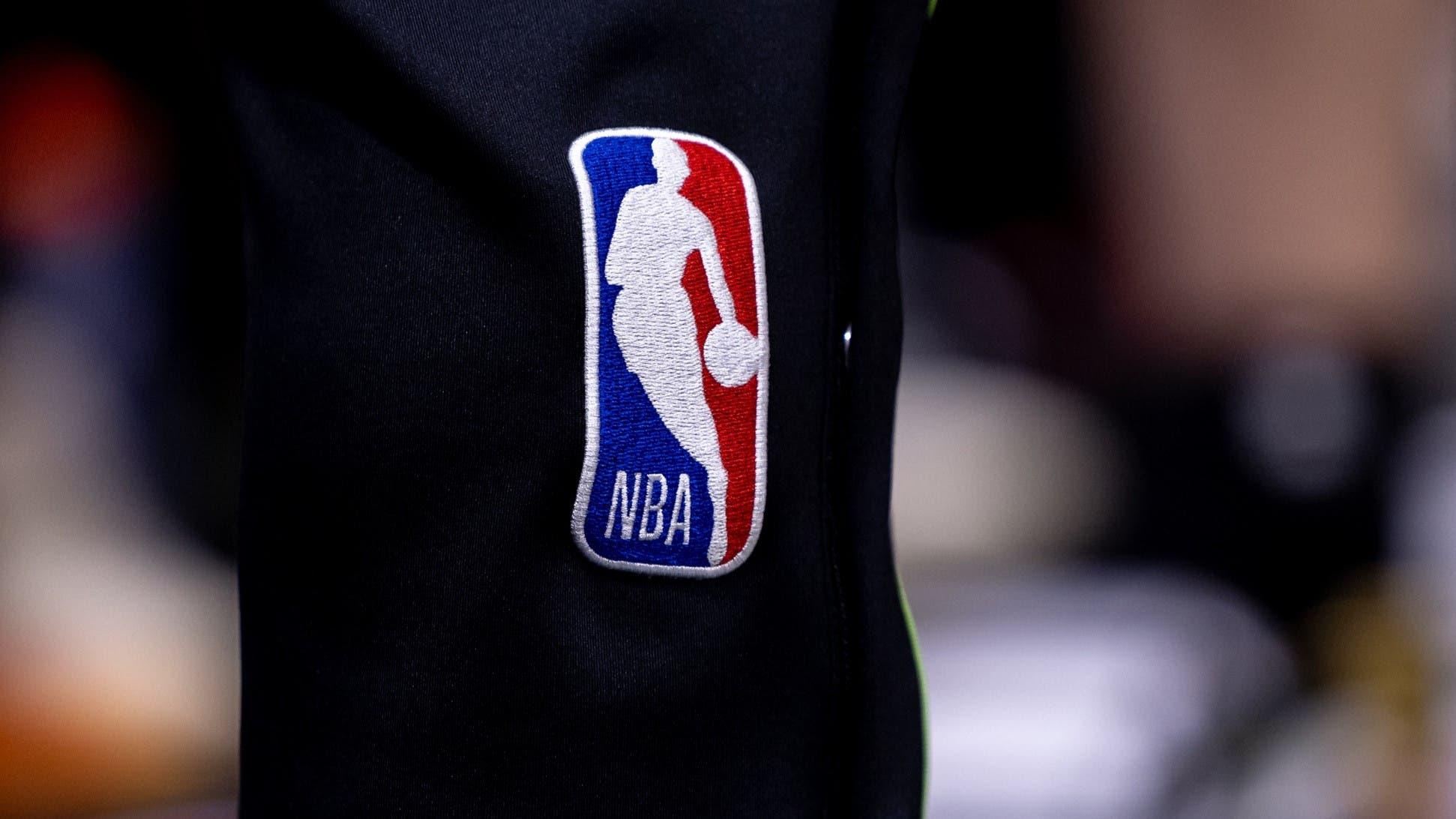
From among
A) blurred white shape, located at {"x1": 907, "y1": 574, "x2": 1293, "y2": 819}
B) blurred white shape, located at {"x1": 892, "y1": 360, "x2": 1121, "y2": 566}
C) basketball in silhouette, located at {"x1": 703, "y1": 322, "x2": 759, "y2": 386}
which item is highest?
blurred white shape, located at {"x1": 892, "y1": 360, "x2": 1121, "y2": 566}

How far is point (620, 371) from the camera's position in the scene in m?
0.39

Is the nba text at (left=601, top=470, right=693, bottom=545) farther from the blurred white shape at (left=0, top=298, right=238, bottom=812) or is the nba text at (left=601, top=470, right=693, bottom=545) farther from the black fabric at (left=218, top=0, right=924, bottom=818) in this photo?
the blurred white shape at (left=0, top=298, right=238, bottom=812)

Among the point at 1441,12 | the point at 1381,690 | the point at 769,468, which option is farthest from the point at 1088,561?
the point at 769,468

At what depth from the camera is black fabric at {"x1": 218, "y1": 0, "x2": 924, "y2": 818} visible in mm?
380

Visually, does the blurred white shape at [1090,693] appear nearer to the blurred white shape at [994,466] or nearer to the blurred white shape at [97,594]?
the blurred white shape at [994,466]

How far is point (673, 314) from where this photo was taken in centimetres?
39

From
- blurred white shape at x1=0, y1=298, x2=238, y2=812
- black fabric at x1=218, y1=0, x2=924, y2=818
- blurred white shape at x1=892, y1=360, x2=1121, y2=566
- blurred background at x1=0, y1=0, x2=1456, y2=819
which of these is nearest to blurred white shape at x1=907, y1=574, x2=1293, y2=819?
blurred background at x1=0, y1=0, x2=1456, y2=819

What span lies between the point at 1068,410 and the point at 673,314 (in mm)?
1441

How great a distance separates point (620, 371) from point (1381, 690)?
59.9 inches

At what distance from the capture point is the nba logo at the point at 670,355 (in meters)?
0.39

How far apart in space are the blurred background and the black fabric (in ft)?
3.15

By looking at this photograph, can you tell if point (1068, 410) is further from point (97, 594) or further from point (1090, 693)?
point (97, 594)

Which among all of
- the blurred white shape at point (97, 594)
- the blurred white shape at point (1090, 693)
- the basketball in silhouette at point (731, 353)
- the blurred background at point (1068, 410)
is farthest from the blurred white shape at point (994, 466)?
the basketball in silhouette at point (731, 353)

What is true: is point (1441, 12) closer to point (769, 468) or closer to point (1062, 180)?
point (1062, 180)
